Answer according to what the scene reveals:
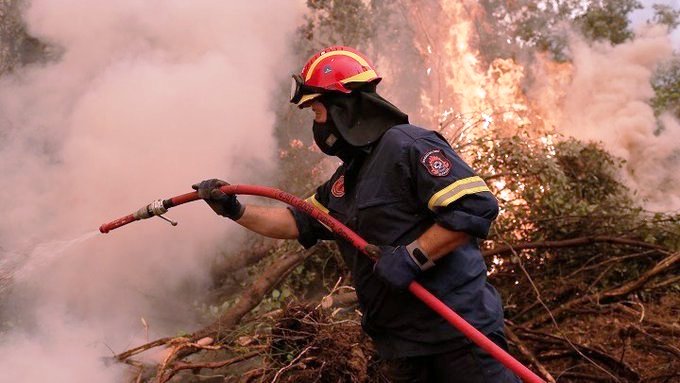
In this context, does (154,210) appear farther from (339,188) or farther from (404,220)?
(404,220)

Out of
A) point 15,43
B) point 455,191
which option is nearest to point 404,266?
point 455,191

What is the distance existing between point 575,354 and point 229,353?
8.39ft

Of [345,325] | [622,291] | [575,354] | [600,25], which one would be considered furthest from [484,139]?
[600,25]

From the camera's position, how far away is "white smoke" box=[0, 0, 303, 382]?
186 inches

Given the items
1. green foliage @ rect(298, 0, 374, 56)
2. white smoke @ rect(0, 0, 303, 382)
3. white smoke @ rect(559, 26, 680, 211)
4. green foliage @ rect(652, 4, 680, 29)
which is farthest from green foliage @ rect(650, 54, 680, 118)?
white smoke @ rect(0, 0, 303, 382)

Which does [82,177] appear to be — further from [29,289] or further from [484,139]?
[484,139]

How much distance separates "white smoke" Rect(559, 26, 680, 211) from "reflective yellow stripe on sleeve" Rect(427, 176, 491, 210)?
280 inches

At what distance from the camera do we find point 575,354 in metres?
4.30

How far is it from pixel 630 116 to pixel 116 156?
8945 millimetres

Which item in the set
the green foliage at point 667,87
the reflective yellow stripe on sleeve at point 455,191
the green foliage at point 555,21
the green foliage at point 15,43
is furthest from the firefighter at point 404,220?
the green foliage at point 555,21

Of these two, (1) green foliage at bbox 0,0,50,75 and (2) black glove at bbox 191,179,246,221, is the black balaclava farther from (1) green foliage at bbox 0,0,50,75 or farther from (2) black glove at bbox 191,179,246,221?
(1) green foliage at bbox 0,0,50,75

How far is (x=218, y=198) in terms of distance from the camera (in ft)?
10.2

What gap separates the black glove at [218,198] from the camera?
3105mm

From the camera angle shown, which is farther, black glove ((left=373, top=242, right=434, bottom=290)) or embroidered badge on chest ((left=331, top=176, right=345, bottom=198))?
embroidered badge on chest ((left=331, top=176, right=345, bottom=198))
